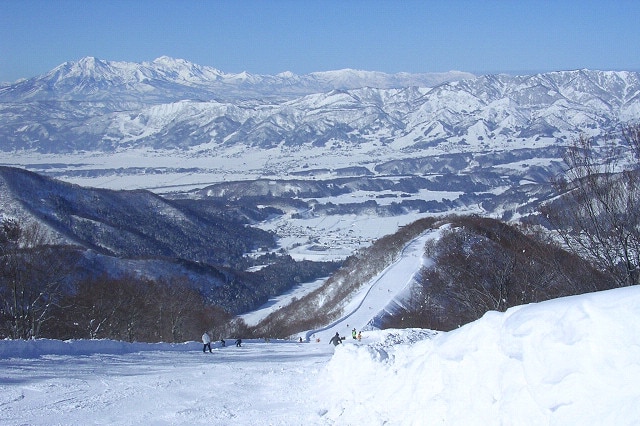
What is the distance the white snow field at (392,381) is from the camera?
19.8 feet

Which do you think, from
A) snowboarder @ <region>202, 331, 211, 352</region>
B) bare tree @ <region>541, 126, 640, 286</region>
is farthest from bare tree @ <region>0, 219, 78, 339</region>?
bare tree @ <region>541, 126, 640, 286</region>

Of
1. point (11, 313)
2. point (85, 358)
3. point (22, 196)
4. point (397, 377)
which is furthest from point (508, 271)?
point (22, 196)

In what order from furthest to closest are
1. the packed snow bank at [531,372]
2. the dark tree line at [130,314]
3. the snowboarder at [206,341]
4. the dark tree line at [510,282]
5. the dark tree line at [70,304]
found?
the dark tree line at [130,314] < the dark tree line at [70,304] < the snowboarder at [206,341] < the dark tree line at [510,282] < the packed snow bank at [531,372]

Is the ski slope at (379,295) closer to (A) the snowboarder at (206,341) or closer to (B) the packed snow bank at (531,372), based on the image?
(A) the snowboarder at (206,341)

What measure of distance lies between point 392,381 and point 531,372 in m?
2.93

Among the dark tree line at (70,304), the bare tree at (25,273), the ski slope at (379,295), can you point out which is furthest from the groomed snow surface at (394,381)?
the ski slope at (379,295)

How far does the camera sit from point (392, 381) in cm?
904

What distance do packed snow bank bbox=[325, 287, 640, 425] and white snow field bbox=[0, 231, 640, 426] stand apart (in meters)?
0.01

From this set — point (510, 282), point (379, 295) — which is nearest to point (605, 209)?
point (510, 282)

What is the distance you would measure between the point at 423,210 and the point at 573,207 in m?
136

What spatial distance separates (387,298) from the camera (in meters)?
45.0

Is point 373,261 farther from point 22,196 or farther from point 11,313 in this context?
point 22,196

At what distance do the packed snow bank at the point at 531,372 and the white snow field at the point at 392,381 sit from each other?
0.01 meters

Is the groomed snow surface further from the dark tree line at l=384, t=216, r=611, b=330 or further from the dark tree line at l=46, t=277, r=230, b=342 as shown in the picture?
the dark tree line at l=46, t=277, r=230, b=342
